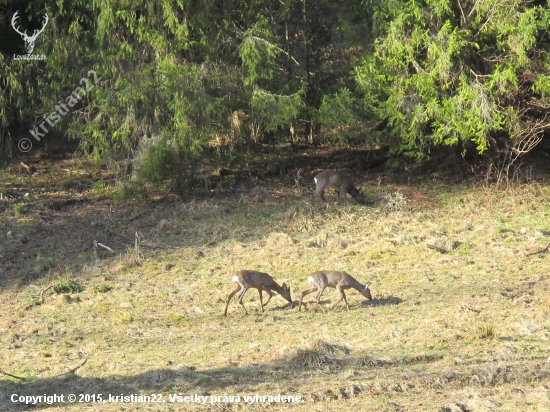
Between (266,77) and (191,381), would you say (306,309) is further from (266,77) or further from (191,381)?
(266,77)

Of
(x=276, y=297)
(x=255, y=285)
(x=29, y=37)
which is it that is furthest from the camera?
(x=29, y=37)

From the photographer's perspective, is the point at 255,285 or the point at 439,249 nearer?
the point at 255,285

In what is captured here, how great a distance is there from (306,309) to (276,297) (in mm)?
1023

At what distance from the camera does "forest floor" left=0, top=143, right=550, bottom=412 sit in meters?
10.8

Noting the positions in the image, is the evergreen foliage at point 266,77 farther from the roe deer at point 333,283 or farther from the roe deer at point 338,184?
the roe deer at point 333,283

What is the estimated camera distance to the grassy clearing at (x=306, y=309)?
10859 mm

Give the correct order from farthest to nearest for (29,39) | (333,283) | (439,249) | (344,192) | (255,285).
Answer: (29,39) → (344,192) → (439,249) → (255,285) → (333,283)

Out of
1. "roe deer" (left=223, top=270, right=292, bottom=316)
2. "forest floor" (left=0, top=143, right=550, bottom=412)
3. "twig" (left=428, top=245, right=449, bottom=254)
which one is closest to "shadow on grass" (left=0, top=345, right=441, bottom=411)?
"forest floor" (left=0, top=143, right=550, bottom=412)

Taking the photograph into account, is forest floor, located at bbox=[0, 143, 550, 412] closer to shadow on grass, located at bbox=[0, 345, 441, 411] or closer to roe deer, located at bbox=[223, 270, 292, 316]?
shadow on grass, located at bbox=[0, 345, 441, 411]

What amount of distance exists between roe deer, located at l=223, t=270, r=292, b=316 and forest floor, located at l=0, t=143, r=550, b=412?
28cm

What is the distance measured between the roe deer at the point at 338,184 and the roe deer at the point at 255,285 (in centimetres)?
549

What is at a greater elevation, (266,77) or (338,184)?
(266,77)

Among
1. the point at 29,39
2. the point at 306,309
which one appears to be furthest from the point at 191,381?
the point at 29,39

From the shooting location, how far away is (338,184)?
65.8 ft
